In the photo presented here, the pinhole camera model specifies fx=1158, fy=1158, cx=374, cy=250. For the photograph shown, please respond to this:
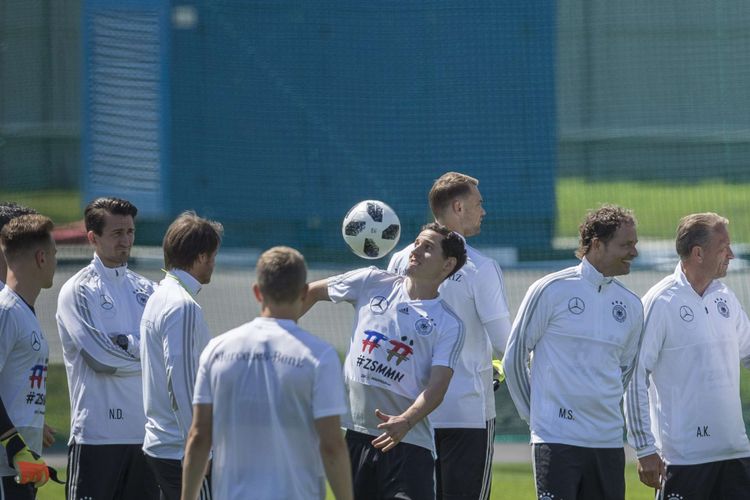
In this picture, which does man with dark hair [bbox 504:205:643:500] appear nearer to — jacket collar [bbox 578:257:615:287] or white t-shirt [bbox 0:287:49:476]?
jacket collar [bbox 578:257:615:287]

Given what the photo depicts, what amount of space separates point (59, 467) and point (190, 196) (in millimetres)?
2790

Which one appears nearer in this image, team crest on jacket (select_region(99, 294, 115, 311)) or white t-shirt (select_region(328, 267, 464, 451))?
white t-shirt (select_region(328, 267, 464, 451))

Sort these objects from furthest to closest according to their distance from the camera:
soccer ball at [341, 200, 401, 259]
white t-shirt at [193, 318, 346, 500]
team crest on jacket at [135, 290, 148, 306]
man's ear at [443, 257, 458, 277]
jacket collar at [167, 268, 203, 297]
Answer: soccer ball at [341, 200, 401, 259]
team crest on jacket at [135, 290, 148, 306]
man's ear at [443, 257, 458, 277]
jacket collar at [167, 268, 203, 297]
white t-shirt at [193, 318, 346, 500]

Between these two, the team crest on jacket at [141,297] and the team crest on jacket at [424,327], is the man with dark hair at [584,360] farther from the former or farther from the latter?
the team crest on jacket at [141,297]

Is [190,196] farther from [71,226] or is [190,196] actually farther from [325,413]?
[325,413]

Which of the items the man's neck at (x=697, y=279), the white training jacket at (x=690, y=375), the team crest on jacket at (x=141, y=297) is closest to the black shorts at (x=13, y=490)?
the team crest on jacket at (x=141, y=297)

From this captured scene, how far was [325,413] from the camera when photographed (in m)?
3.81

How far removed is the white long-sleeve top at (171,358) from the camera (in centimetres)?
471

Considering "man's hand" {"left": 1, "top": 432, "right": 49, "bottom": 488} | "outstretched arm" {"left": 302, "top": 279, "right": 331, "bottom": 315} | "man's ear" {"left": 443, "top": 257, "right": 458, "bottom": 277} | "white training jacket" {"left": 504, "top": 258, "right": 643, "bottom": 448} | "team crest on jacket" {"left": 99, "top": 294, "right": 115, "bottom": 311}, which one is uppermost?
"man's ear" {"left": 443, "top": 257, "right": 458, "bottom": 277}

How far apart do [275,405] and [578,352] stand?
6.01ft

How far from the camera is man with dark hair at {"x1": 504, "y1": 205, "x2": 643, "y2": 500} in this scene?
202 inches

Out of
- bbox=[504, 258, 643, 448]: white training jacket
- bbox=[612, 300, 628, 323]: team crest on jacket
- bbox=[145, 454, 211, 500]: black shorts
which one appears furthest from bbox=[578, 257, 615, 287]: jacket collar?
bbox=[145, 454, 211, 500]: black shorts

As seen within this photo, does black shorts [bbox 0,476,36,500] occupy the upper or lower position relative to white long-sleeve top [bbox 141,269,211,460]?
lower

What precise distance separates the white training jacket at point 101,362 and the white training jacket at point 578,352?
1845 millimetres
